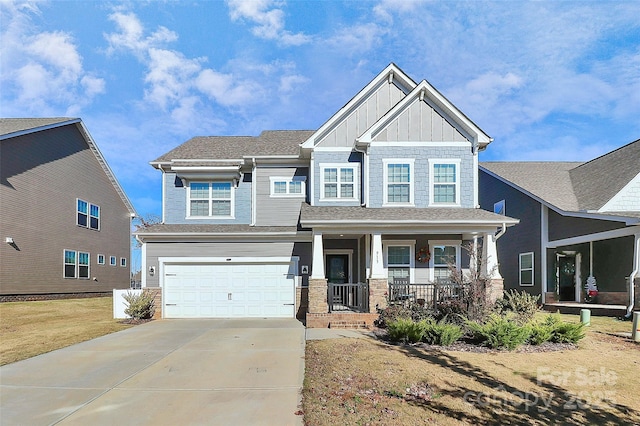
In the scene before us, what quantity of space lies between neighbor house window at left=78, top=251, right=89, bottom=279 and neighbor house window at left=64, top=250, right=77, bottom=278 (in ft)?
1.39

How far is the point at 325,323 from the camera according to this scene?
1253cm

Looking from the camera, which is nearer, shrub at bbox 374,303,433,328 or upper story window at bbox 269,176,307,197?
shrub at bbox 374,303,433,328

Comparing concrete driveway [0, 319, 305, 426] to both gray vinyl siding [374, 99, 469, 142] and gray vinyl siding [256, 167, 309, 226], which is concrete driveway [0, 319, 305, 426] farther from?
gray vinyl siding [374, 99, 469, 142]

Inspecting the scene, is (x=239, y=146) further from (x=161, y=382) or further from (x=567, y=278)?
(x=567, y=278)

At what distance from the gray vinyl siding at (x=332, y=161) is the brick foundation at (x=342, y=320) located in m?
4.57

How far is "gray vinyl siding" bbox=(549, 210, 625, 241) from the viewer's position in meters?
15.0

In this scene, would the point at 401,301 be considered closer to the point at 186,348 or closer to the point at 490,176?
the point at 186,348

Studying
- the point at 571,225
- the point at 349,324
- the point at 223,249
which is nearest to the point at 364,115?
the point at 223,249

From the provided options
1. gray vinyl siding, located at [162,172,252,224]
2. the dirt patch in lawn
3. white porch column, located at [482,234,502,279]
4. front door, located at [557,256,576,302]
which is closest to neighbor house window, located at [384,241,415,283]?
white porch column, located at [482,234,502,279]

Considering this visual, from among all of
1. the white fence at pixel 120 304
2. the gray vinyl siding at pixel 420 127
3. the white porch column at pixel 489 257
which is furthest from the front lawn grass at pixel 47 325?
the white porch column at pixel 489 257

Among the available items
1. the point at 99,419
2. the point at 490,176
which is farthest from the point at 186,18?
the point at 490,176

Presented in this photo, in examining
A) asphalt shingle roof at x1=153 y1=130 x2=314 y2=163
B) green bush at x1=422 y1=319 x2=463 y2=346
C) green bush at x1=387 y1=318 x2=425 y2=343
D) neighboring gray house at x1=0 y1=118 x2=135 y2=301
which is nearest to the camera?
green bush at x1=422 y1=319 x2=463 y2=346

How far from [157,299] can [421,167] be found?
11364 mm

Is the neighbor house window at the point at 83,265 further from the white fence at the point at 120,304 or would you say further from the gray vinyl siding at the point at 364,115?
the gray vinyl siding at the point at 364,115
